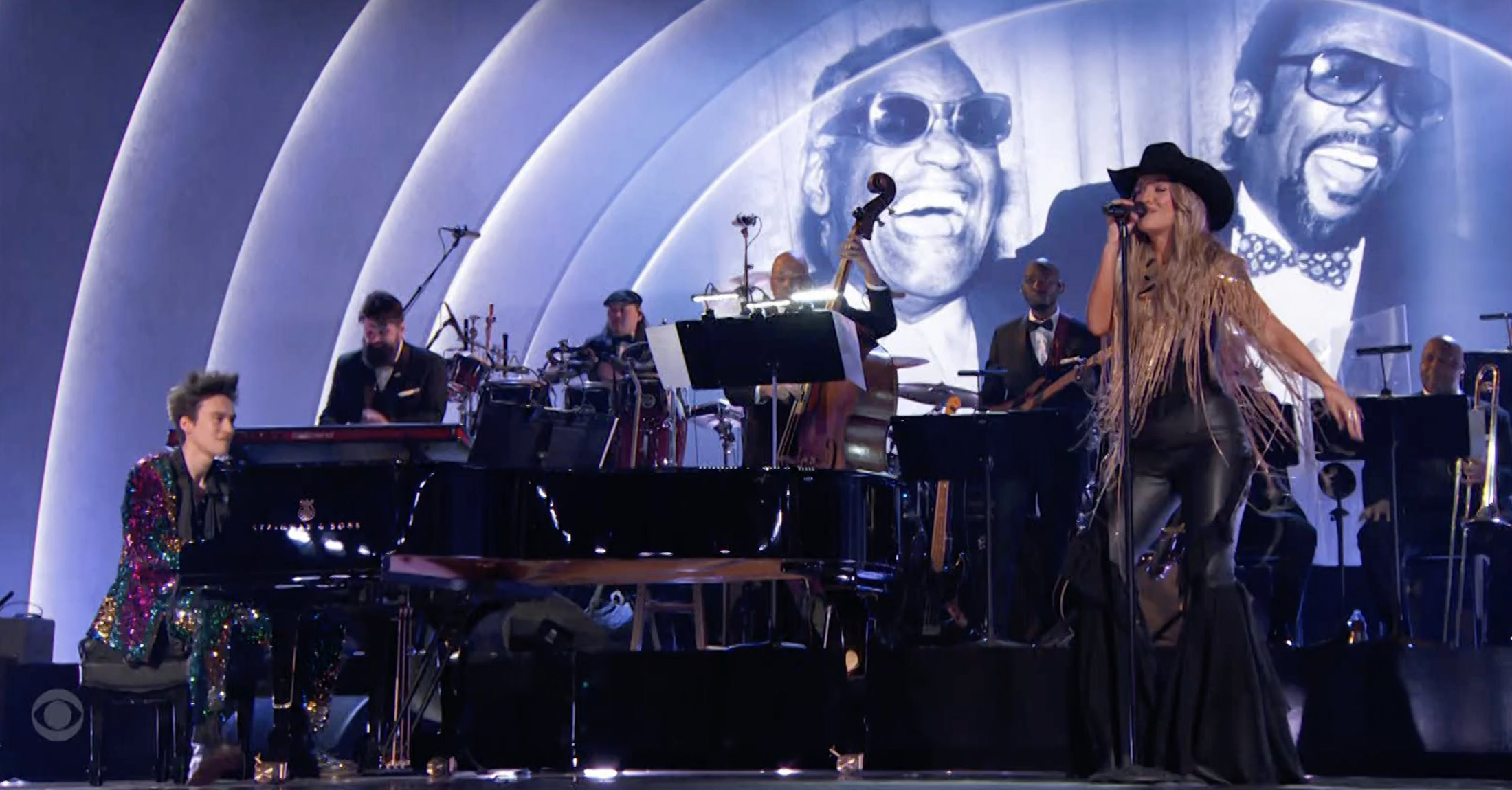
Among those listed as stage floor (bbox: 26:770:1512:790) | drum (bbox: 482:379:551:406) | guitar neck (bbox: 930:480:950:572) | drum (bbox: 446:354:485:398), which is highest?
drum (bbox: 446:354:485:398)

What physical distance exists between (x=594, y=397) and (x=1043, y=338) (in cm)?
219

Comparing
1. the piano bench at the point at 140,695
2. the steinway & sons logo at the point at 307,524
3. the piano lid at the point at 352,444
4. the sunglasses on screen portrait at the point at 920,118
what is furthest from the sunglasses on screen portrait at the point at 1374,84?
the piano bench at the point at 140,695

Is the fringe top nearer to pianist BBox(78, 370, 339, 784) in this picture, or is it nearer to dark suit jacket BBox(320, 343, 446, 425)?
pianist BBox(78, 370, 339, 784)

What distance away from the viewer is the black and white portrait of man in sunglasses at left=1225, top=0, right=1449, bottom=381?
11.1 m

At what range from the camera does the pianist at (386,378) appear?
7.17 metres

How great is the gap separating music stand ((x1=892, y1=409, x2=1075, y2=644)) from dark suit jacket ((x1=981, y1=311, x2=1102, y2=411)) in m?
0.48

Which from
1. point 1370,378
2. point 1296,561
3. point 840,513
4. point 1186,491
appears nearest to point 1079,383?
point 1296,561

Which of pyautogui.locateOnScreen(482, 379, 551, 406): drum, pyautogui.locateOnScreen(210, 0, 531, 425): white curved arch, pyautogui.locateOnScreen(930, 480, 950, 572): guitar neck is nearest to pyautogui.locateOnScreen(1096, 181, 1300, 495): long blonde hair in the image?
pyautogui.locateOnScreen(930, 480, 950, 572): guitar neck

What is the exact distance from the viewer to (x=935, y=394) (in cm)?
827

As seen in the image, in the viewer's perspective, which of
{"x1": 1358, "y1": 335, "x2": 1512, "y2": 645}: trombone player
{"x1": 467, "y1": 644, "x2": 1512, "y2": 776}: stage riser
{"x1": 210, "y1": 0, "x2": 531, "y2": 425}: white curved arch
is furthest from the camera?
{"x1": 210, "y1": 0, "x2": 531, "y2": 425}: white curved arch

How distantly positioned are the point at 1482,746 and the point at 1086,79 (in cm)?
709

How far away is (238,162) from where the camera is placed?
31.1 feet

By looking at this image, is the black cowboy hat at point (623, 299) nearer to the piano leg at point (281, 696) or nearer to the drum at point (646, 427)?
the drum at point (646, 427)

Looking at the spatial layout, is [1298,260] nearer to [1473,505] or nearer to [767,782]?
[1473,505]
